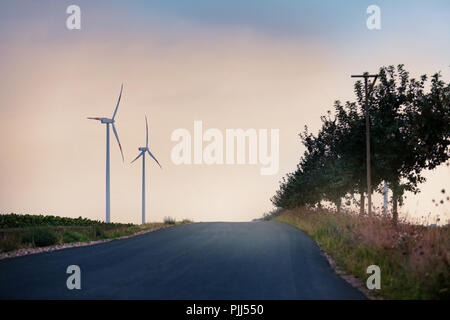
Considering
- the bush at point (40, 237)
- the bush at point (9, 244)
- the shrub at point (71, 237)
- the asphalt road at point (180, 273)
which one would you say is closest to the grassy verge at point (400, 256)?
the asphalt road at point (180, 273)

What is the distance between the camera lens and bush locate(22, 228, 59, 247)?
18.7 metres

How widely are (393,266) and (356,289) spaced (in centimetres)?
229

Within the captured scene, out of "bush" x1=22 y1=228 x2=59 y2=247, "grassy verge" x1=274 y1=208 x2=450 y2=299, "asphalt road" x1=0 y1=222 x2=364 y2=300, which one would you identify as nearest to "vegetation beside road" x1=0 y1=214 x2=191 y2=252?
"bush" x1=22 y1=228 x2=59 y2=247

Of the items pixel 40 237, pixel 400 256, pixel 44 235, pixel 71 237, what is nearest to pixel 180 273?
pixel 400 256

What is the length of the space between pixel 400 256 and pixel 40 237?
14.6 metres

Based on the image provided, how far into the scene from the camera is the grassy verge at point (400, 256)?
30.8 ft

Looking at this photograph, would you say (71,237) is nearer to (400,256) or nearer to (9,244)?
(9,244)

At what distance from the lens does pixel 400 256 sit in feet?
40.5

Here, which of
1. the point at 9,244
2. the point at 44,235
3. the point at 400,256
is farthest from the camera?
the point at 44,235

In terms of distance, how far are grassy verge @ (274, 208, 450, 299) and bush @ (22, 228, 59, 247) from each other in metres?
11.8

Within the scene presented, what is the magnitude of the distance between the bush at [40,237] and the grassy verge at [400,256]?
11.8 metres

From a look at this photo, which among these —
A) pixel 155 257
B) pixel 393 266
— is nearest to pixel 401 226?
pixel 393 266

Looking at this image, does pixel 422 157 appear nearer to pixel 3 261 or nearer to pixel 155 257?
pixel 155 257

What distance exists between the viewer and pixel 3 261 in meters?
14.4
